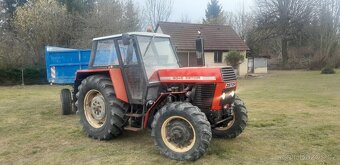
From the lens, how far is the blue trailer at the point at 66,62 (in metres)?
10.4

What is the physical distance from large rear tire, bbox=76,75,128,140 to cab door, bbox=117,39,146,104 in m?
0.33

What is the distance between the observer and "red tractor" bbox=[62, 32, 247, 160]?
563 centimetres

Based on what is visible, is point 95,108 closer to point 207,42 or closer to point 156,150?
point 156,150

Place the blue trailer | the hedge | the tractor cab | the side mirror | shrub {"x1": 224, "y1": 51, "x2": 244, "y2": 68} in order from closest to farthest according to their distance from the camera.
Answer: the side mirror, the tractor cab, the blue trailer, the hedge, shrub {"x1": 224, "y1": 51, "x2": 244, "y2": 68}

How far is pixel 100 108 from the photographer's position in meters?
7.00

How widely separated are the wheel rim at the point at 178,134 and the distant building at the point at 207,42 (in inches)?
830

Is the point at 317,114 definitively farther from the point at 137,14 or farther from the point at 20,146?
the point at 137,14

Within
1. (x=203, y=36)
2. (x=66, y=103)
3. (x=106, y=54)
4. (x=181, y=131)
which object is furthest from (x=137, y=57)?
(x=203, y=36)

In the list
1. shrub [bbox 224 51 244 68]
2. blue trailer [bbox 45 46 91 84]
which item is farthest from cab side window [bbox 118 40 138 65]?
shrub [bbox 224 51 244 68]

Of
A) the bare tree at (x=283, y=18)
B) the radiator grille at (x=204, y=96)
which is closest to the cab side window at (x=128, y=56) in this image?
the radiator grille at (x=204, y=96)

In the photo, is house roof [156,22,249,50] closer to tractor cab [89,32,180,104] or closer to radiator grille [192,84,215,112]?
tractor cab [89,32,180,104]

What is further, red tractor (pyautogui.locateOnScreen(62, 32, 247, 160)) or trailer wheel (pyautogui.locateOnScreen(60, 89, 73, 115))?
trailer wheel (pyautogui.locateOnScreen(60, 89, 73, 115))

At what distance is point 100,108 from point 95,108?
15 centimetres

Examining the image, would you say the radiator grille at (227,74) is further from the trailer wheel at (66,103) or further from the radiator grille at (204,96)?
the trailer wheel at (66,103)
